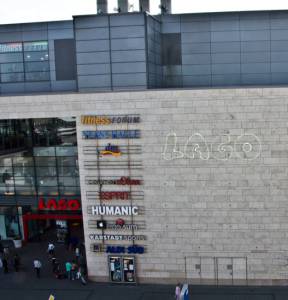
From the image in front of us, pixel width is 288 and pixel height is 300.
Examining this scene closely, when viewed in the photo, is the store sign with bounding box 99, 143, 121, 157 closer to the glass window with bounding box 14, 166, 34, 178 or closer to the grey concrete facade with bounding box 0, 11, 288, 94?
the grey concrete facade with bounding box 0, 11, 288, 94

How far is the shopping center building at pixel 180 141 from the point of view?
2827 centimetres

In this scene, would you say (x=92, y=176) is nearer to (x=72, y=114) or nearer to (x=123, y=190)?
(x=123, y=190)

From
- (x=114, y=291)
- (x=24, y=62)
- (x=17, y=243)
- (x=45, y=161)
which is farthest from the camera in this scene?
(x=17, y=243)

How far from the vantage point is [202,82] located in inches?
1266

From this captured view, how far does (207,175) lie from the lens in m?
28.9

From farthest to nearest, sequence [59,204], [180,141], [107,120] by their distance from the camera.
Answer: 1. [59,204]
2. [107,120]
3. [180,141]

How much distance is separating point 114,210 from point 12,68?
12.8 meters

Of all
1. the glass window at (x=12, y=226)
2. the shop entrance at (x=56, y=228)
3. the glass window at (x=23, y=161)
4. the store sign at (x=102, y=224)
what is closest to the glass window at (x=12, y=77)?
the glass window at (x=23, y=161)

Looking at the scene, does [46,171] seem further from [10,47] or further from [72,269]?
[10,47]

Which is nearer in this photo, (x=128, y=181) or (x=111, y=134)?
(x=111, y=134)

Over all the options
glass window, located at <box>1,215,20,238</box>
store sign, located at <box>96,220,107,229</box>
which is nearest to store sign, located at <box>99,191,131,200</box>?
store sign, located at <box>96,220,107,229</box>

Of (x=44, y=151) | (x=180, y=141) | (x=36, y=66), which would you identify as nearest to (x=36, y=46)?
(x=36, y=66)

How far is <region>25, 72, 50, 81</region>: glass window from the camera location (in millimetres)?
34188

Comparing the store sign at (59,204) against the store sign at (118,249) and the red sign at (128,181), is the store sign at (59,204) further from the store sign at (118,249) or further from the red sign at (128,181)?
the red sign at (128,181)
